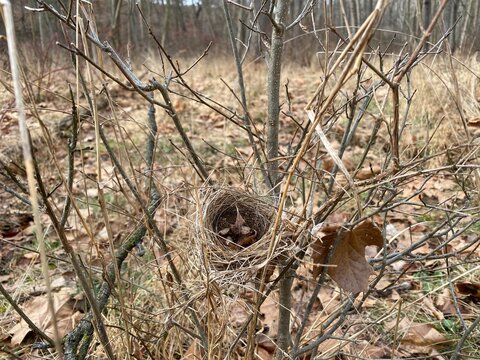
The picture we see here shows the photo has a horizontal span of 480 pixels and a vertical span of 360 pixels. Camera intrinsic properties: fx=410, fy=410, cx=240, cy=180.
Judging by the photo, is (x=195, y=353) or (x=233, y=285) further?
(x=195, y=353)

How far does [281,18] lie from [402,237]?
165 centimetres

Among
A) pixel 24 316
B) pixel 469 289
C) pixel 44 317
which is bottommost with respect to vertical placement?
pixel 44 317

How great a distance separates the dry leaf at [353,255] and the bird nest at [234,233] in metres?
0.15

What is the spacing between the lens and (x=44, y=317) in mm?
1705

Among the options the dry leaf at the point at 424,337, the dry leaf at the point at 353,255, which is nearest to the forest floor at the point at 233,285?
the dry leaf at the point at 424,337

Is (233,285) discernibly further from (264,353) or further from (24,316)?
(264,353)

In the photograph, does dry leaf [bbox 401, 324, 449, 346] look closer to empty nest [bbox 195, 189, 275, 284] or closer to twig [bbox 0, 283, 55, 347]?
empty nest [bbox 195, 189, 275, 284]

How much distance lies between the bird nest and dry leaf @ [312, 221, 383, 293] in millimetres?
153

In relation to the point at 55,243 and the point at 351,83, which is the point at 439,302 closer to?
the point at 55,243

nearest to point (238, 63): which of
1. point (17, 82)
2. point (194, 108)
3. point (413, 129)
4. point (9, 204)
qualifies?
point (17, 82)

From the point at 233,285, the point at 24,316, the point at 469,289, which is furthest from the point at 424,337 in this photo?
the point at 24,316

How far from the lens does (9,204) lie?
274 cm

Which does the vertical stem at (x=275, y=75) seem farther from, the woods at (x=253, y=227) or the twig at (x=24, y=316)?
the twig at (x=24, y=316)

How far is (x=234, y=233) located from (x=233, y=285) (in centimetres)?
31
